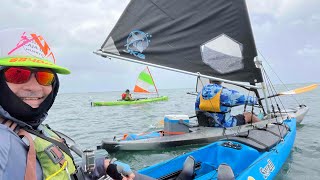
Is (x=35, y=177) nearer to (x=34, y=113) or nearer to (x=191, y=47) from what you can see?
(x=34, y=113)

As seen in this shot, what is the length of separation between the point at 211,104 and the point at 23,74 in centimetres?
538

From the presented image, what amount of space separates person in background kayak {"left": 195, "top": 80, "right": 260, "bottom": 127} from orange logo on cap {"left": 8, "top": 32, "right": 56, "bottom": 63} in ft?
17.0

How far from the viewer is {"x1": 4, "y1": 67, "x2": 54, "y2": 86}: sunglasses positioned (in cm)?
145

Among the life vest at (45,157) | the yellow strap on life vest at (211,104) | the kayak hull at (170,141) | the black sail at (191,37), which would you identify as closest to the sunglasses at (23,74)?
the life vest at (45,157)

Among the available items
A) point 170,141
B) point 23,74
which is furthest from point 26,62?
point 170,141

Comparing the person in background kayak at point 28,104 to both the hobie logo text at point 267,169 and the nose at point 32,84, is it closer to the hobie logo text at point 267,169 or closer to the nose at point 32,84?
the nose at point 32,84

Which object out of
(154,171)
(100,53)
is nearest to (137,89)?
(100,53)

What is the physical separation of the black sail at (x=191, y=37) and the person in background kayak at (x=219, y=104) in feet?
2.12

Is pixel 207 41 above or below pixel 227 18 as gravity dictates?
below

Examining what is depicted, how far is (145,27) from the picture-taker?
19.6ft

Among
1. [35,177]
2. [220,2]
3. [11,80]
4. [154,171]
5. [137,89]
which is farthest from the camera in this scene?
[137,89]

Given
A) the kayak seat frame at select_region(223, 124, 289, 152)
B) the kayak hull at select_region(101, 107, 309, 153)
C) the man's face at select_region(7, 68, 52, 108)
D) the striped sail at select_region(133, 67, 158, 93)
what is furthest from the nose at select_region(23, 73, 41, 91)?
the striped sail at select_region(133, 67, 158, 93)

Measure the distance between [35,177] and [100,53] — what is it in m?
4.92

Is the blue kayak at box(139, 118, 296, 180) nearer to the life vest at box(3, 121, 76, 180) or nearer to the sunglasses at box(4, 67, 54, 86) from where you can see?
the life vest at box(3, 121, 76, 180)
